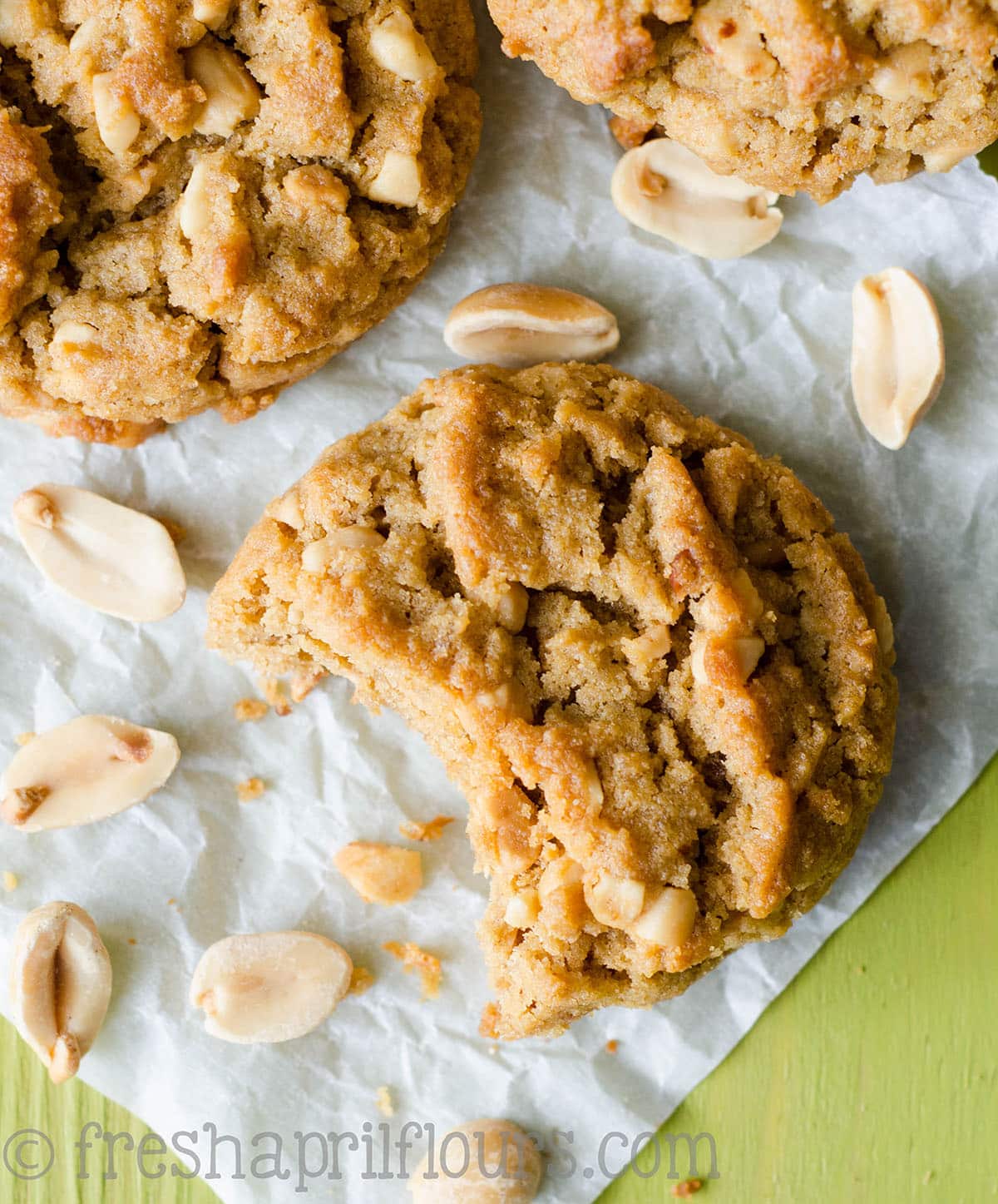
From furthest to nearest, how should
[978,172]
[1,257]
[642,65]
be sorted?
[978,172] < [1,257] < [642,65]

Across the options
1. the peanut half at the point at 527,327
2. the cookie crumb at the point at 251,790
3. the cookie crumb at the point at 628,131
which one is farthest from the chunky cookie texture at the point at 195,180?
the cookie crumb at the point at 251,790

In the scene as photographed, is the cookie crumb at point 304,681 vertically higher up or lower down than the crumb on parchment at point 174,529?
lower down

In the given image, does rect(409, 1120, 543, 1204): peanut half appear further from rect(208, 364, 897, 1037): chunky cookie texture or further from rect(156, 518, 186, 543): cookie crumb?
rect(156, 518, 186, 543): cookie crumb

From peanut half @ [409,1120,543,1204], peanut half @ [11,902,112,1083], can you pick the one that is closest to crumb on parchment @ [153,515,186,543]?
peanut half @ [11,902,112,1083]

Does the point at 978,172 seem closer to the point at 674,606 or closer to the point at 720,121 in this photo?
the point at 720,121

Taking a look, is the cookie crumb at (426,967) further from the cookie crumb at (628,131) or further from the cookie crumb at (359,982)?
the cookie crumb at (628,131)

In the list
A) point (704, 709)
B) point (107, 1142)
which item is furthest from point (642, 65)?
point (107, 1142)
